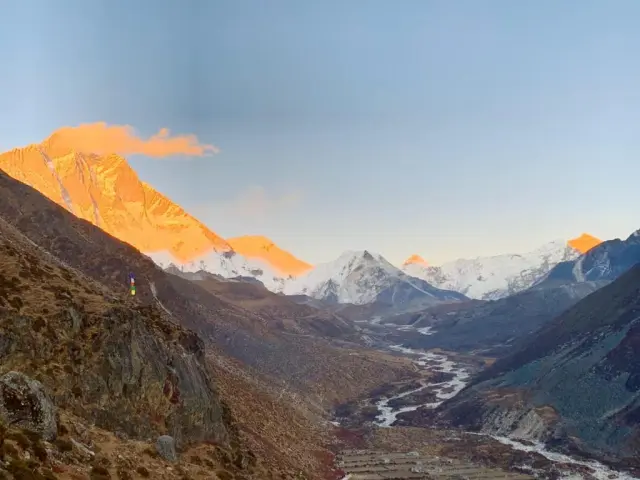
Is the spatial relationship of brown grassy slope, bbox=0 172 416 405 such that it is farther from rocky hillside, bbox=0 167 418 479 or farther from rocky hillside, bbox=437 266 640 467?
rocky hillside, bbox=437 266 640 467

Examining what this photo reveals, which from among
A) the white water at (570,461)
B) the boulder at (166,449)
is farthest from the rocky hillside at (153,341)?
the white water at (570,461)

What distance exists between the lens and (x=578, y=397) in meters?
146

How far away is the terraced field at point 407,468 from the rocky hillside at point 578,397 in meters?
27.7

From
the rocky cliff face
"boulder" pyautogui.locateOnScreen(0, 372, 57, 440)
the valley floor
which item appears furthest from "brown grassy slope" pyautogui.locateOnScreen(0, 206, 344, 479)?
the valley floor

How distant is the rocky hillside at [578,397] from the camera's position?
424 ft

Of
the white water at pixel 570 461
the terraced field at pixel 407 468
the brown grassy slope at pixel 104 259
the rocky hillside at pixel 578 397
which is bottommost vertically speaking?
the terraced field at pixel 407 468

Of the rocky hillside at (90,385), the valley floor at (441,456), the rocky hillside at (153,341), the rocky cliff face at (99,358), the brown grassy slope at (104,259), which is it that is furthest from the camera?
the brown grassy slope at (104,259)

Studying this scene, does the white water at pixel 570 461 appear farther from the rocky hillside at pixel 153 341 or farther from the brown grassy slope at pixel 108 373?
the brown grassy slope at pixel 108 373

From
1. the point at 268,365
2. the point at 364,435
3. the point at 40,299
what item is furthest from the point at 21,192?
the point at 40,299

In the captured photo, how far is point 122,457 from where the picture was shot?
42.3 m

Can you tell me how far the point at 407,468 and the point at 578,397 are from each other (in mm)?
57273

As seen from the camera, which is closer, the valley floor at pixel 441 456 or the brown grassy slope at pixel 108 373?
the brown grassy slope at pixel 108 373

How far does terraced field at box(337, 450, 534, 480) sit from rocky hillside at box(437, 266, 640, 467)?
27705 millimetres

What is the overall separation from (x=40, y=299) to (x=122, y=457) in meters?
21.0
